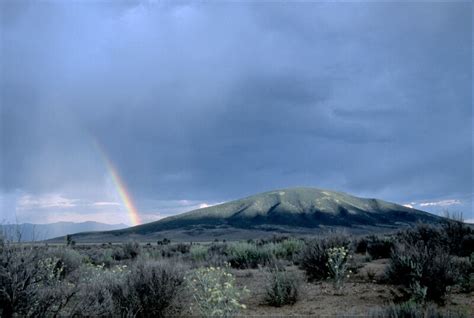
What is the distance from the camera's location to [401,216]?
17188 centimetres

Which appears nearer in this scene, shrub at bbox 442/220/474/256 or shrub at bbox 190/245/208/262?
shrub at bbox 442/220/474/256

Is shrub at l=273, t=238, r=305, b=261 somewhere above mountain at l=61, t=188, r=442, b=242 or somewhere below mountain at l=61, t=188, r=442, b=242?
below

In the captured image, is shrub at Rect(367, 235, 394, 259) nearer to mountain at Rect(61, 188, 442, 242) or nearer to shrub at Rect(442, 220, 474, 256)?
shrub at Rect(442, 220, 474, 256)

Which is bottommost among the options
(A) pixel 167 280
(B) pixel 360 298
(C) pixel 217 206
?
(B) pixel 360 298

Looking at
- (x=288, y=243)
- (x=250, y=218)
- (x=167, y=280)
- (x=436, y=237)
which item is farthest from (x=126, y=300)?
(x=250, y=218)

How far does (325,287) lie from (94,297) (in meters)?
7.89

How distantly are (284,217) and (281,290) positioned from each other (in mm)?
157849

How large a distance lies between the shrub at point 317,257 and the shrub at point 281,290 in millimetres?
3692

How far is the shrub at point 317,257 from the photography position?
15.2 meters

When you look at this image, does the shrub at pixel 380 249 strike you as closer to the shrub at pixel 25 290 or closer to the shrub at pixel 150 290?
the shrub at pixel 150 290

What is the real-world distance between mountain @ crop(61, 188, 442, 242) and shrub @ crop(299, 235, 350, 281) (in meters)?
114

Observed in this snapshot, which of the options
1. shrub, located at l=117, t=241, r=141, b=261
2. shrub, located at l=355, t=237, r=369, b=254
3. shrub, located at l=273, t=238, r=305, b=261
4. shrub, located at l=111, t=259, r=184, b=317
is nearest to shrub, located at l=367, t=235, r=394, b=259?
shrub, located at l=355, t=237, r=369, b=254

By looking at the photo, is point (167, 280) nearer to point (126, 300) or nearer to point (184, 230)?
point (126, 300)

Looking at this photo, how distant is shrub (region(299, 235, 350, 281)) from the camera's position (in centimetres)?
1518
